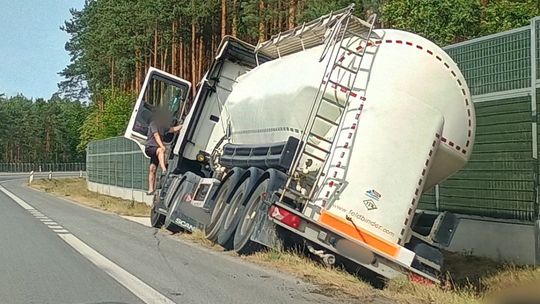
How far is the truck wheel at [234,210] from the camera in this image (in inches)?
519

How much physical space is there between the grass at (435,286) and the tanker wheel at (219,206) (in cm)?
175

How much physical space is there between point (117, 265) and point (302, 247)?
9.30 ft

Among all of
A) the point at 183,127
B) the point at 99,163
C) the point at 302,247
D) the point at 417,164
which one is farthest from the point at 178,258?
the point at 99,163

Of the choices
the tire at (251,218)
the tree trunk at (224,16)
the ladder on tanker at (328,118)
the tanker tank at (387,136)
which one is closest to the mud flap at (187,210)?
the tire at (251,218)

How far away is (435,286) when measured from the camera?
9805mm

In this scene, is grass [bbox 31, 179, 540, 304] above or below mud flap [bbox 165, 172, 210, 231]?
below

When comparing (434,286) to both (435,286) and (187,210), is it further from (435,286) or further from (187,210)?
(187,210)

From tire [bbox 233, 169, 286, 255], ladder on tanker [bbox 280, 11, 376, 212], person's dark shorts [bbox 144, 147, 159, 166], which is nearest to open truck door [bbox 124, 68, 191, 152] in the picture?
person's dark shorts [bbox 144, 147, 159, 166]

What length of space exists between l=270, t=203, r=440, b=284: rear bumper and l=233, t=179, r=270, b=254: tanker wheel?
7.62ft

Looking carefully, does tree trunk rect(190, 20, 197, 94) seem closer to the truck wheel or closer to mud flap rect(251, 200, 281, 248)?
the truck wheel

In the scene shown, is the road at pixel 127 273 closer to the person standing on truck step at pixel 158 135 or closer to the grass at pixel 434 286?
the grass at pixel 434 286

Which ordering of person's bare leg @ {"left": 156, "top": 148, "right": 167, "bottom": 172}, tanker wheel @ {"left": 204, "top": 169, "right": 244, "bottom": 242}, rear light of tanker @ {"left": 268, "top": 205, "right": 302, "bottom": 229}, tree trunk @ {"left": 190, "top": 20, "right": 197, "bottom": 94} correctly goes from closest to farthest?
1. rear light of tanker @ {"left": 268, "top": 205, "right": 302, "bottom": 229}
2. tanker wheel @ {"left": 204, "top": 169, "right": 244, "bottom": 242}
3. person's bare leg @ {"left": 156, "top": 148, "right": 167, "bottom": 172}
4. tree trunk @ {"left": 190, "top": 20, "right": 197, "bottom": 94}

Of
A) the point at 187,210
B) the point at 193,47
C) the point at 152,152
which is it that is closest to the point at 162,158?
the point at 152,152

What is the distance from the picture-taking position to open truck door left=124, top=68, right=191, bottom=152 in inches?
779
